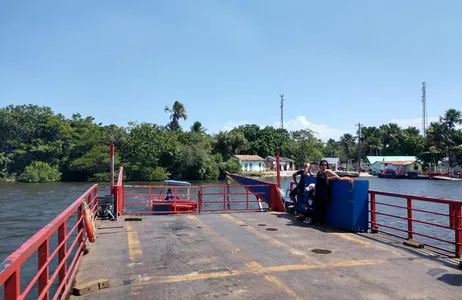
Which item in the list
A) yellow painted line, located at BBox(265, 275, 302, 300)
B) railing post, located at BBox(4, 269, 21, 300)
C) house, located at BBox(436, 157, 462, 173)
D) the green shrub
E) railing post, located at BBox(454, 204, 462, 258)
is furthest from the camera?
house, located at BBox(436, 157, 462, 173)

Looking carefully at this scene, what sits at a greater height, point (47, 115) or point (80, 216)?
point (47, 115)

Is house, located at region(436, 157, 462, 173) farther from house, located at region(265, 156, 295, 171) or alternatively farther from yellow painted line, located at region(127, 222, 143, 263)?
yellow painted line, located at region(127, 222, 143, 263)

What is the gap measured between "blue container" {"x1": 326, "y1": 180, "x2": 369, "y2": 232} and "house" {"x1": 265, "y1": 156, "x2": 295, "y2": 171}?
269 ft

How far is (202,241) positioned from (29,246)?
5.44 m

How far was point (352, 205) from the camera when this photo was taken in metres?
9.39

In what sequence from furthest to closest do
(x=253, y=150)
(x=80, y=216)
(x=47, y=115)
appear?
(x=253, y=150) → (x=47, y=115) → (x=80, y=216)

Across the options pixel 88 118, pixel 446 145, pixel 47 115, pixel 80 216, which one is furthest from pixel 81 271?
pixel 446 145

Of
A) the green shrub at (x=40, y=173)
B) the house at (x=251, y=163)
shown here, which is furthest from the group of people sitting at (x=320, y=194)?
the house at (x=251, y=163)

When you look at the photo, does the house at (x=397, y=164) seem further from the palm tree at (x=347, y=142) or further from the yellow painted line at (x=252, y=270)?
the yellow painted line at (x=252, y=270)

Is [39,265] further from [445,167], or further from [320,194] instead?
[445,167]

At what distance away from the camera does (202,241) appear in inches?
334

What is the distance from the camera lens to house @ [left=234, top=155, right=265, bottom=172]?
8094 centimetres

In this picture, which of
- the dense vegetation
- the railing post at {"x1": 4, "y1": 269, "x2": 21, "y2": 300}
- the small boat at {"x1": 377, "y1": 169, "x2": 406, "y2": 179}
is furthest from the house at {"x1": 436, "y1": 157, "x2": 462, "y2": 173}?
the railing post at {"x1": 4, "y1": 269, "x2": 21, "y2": 300}

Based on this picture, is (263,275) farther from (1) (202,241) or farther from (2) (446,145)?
(2) (446,145)
